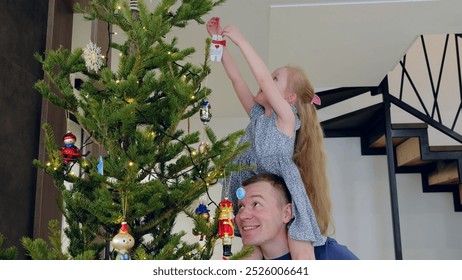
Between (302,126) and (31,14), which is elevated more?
(31,14)

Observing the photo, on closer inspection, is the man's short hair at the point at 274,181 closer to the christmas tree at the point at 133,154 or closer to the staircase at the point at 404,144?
the christmas tree at the point at 133,154

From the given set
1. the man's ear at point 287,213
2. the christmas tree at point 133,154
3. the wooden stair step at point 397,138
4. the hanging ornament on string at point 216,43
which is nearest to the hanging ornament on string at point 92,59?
the christmas tree at point 133,154

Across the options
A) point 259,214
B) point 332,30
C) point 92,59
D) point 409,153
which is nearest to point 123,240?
point 92,59

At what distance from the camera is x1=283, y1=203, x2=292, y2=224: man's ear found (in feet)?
5.14

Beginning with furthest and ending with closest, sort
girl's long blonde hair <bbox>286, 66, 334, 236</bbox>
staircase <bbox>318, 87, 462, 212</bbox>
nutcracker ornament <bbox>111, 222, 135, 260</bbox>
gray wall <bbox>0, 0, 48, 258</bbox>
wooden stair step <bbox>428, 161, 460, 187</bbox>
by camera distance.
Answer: wooden stair step <bbox>428, 161, 460, 187</bbox> → staircase <bbox>318, 87, 462, 212</bbox> → girl's long blonde hair <bbox>286, 66, 334, 236</bbox> → gray wall <bbox>0, 0, 48, 258</bbox> → nutcracker ornament <bbox>111, 222, 135, 260</bbox>

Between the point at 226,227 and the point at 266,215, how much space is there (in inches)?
18.4

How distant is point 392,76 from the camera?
514 cm

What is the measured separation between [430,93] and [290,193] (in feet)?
13.2

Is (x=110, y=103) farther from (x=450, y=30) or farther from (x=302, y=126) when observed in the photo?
(x=450, y=30)

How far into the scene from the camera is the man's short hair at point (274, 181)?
154 centimetres

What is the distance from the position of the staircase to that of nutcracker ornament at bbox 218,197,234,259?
11.2ft

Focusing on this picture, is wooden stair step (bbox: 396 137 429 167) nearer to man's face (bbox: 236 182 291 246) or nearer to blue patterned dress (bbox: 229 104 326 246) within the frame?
blue patterned dress (bbox: 229 104 326 246)

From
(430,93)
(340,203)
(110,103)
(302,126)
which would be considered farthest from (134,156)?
(430,93)

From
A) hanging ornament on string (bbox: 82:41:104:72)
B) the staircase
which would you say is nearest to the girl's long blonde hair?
hanging ornament on string (bbox: 82:41:104:72)
